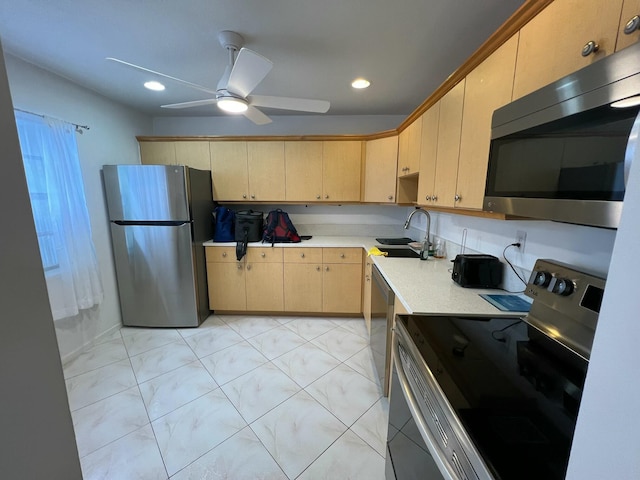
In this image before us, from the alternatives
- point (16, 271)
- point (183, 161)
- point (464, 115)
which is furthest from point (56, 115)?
point (464, 115)

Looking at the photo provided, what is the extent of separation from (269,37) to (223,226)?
187cm

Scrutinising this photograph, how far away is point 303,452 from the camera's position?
1375 millimetres

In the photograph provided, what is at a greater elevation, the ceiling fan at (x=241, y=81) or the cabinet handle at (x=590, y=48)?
the ceiling fan at (x=241, y=81)

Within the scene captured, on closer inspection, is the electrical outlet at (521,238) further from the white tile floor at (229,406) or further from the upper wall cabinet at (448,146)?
the white tile floor at (229,406)

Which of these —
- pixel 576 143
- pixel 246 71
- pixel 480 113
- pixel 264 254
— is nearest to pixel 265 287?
pixel 264 254

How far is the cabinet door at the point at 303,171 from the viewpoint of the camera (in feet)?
9.30

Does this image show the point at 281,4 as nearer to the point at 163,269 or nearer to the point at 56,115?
the point at 56,115

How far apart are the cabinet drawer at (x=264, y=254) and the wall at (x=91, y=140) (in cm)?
141

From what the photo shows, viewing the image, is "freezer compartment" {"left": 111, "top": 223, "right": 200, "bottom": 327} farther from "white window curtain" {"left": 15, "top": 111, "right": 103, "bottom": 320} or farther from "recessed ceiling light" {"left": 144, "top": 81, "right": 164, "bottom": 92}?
"recessed ceiling light" {"left": 144, "top": 81, "right": 164, "bottom": 92}

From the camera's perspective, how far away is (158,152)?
2.84 meters

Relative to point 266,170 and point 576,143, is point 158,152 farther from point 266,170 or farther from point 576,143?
point 576,143

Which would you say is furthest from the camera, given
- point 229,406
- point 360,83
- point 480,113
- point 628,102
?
point 360,83

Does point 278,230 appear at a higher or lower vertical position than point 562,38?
lower

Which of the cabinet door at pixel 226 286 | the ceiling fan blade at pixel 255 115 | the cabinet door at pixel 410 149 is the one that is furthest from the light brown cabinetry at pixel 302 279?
the ceiling fan blade at pixel 255 115
